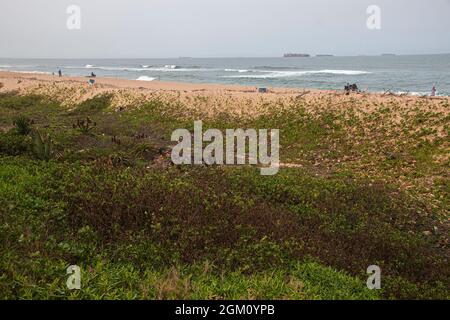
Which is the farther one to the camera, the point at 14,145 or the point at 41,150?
the point at 14,145

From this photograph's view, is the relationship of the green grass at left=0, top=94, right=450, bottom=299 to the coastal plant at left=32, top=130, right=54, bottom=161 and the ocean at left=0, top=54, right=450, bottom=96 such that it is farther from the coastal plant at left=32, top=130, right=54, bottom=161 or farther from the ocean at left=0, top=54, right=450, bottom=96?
the ocean at left=0, top=54, right=450, bottom=96

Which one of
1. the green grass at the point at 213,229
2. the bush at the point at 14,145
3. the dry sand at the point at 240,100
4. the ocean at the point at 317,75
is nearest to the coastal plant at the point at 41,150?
the green grass at the point at 213,229

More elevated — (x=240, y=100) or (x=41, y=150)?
(x=240, y=100)

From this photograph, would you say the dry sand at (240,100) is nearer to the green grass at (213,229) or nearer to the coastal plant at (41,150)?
the green grass at (213,229)

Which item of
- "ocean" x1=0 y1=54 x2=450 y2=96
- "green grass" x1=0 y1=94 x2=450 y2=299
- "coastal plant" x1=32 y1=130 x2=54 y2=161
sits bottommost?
"green grass" x1=0 y1=94 x2=450 y2=299

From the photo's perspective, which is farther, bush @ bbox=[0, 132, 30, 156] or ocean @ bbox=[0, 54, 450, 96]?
ocean @ bbox=[0, 54, 450, 96]

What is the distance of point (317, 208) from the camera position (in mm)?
9586

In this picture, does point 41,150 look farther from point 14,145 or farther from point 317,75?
point 317,75

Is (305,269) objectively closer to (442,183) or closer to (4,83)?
(442,183)

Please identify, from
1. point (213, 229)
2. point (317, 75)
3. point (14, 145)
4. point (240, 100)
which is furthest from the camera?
point (317, 75)

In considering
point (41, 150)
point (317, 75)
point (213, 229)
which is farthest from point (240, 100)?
point (317, 75)

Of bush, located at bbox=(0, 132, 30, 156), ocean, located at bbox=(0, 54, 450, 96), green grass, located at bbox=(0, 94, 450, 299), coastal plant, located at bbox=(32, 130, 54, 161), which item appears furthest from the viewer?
ocean, located at bbox=(0, 54, 450, 96)

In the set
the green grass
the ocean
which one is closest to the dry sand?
the green grass

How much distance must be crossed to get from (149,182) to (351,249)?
196 inches
